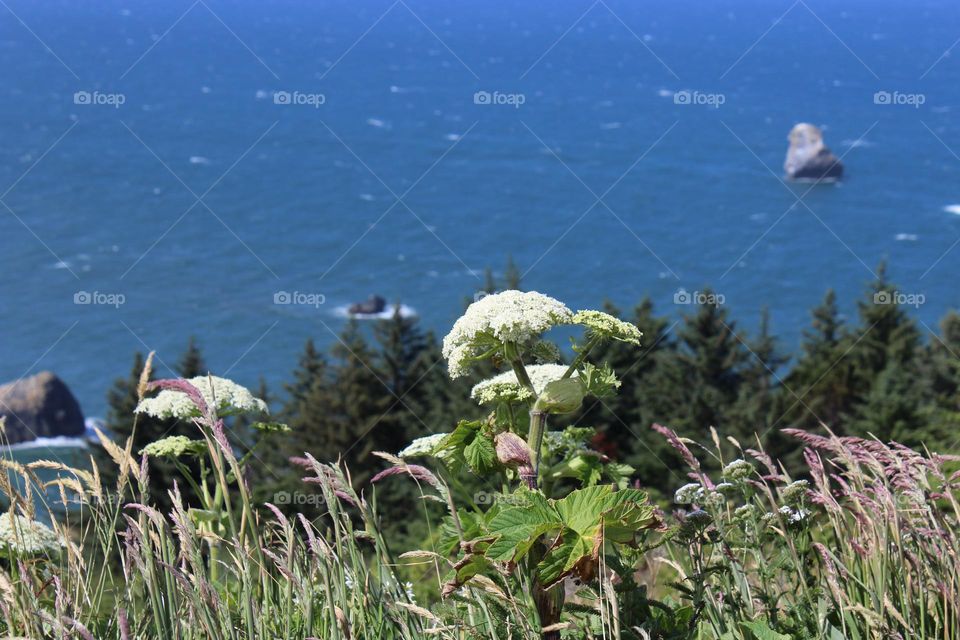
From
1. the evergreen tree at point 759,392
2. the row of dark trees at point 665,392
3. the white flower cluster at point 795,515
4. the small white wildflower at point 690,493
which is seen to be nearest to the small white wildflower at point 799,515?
the white flower cluster at point 795,515

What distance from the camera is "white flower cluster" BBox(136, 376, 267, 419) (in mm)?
6202

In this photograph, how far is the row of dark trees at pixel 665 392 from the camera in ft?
123

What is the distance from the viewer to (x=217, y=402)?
20.0ft

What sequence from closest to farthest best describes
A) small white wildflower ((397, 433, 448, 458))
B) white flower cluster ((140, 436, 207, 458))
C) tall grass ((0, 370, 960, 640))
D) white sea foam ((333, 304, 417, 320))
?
tall grass ((0, 370, 960, 640)), small white wildflower ((397, 433, 448, 458)), white flower cluster ((140, 436, 207, 458)), white sea foam ((333, 304, 417, 320))

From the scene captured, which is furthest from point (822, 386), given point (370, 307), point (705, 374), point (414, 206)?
point (414, 206)

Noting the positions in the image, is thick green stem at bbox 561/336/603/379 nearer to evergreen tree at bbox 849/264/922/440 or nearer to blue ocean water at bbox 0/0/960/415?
evergreen tree at bbox 849/264/922/440

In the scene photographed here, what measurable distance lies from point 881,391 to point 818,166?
108m

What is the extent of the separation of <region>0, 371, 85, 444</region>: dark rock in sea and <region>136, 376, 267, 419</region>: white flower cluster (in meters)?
73.7

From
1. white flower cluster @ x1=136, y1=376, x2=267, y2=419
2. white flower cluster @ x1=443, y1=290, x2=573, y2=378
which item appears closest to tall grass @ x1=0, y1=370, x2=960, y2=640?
white flower cluster @ x1=443, y1=290, x2=573, y2=378

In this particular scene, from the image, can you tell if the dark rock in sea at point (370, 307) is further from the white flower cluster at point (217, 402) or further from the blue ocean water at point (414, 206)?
the white flower cluster at point (217, 402)

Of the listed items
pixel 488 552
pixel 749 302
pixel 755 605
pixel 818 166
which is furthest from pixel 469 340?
pixel 818 166

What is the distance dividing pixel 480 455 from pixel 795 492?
1.24 meters

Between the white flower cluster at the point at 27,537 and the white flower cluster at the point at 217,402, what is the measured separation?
0.91m

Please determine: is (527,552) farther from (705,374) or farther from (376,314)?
(376,314)
